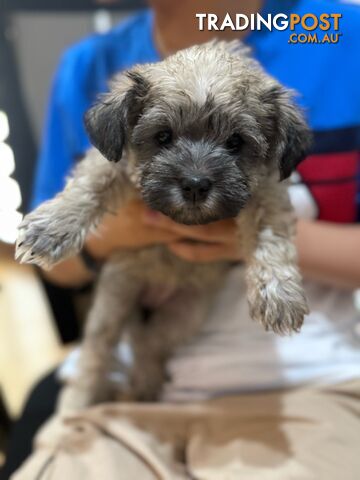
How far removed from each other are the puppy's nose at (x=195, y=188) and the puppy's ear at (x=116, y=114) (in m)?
0.14

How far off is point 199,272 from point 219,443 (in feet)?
1.43

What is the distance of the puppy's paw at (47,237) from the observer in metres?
0.92

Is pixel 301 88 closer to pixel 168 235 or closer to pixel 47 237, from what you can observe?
pixel 168 235

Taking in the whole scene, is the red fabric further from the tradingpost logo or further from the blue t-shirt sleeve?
the blue t-shirt sleeve

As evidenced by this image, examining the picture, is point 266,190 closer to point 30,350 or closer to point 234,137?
point 234,137

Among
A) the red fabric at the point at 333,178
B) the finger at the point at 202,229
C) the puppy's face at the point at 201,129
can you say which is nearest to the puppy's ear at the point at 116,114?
the puppy's face at the point at 201,129

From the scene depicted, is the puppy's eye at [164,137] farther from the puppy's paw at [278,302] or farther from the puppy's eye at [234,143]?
the puppy's paw at [278,302]

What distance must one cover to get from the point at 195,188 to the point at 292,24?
441 millimetres

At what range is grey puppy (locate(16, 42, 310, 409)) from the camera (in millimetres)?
893

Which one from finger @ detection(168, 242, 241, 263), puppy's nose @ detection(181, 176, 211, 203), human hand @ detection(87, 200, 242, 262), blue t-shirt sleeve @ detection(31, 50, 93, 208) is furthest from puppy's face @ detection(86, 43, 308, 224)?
blue t-shirt sleeve @ detection(31, 50, 93, 208)

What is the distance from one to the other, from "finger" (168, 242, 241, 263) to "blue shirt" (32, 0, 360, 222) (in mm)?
273

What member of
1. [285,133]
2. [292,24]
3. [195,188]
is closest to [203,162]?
[195,188]

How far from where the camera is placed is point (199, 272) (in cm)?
140

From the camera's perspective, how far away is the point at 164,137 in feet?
3.09
